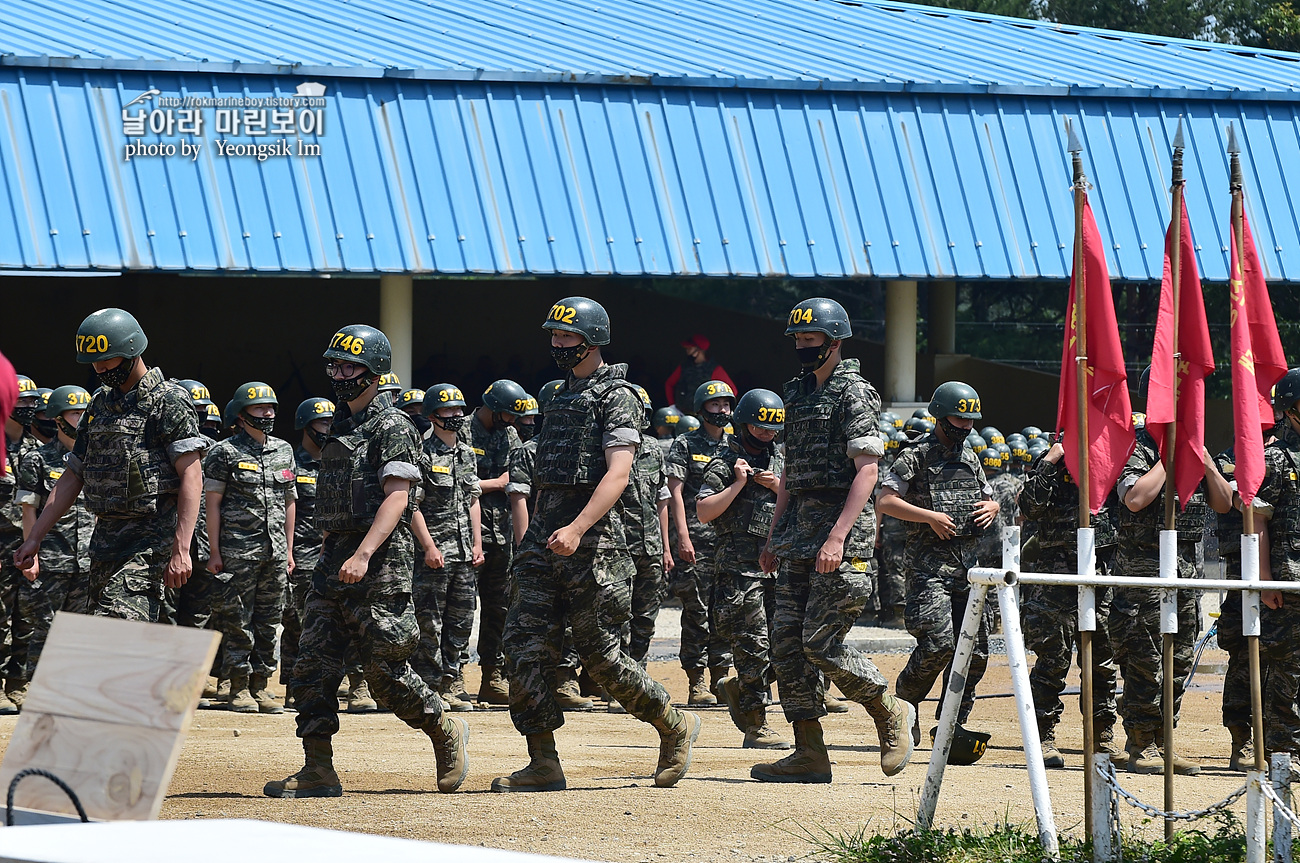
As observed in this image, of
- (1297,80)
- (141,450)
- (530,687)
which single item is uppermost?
(1297,80)

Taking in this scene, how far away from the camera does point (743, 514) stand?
11.5m

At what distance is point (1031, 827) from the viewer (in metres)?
6.77

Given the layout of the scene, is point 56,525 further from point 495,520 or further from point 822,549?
point 822,549

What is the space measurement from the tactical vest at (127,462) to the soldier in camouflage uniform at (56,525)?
9.78 ft

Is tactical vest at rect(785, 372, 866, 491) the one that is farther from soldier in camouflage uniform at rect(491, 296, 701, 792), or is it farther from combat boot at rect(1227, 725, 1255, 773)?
combat boot at rect(1227, 725, 1255, 773)

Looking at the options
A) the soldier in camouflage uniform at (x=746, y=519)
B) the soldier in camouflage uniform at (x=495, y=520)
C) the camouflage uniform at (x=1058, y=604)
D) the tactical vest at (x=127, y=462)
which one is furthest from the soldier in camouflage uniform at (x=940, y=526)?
the tactical vest at (x=127, y=462)

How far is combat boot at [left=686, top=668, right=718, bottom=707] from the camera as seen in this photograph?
41.0 feet

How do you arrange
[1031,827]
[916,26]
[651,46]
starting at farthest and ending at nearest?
[916,26], [651,46], [1031,827]

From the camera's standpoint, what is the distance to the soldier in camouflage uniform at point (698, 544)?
40.7ft

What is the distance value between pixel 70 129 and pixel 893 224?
9.37 metres

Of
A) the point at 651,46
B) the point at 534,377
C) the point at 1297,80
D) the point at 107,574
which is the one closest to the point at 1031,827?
the point at 107,574

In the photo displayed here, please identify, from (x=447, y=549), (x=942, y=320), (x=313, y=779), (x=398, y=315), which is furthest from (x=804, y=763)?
(x=942, y=320)

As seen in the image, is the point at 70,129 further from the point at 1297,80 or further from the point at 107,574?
the point at 1297,80

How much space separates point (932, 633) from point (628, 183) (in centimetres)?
1092
